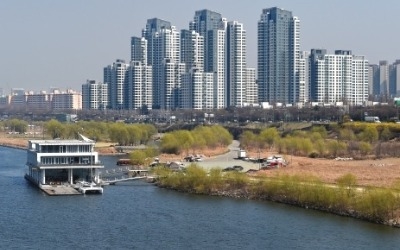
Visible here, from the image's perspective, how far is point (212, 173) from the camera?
17.0m

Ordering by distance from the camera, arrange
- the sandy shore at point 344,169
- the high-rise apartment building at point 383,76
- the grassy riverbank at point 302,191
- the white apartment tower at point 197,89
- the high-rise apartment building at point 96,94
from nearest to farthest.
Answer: the grassy riverbank at point 302,191, the sandy shore at point 344,169, the white apartment tower at point 197,89, the high-rise apartment building at point 96,94, the high-rise apartment building at point 383,76

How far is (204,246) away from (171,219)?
7.62ft

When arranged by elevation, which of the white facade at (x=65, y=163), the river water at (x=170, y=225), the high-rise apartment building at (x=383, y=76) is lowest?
the river water at (x=170, y=225)

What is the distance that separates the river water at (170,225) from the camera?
1134 cm

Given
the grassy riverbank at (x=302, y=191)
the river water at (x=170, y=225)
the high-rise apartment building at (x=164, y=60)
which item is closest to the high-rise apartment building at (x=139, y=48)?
the high-rise apartment building at (x=164, y=60)

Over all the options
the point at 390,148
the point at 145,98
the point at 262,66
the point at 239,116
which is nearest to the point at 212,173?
the point at 390,148

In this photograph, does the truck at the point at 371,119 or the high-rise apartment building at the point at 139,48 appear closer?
the truck at the point at 371,119

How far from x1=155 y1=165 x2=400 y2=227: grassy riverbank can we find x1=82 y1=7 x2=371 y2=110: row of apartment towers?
3396cm

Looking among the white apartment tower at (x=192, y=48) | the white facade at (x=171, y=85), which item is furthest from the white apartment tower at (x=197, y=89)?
the white apartment tower at (x=192, y=48)

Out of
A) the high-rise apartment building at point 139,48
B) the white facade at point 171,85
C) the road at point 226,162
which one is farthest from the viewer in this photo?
the high-rise apartment building at point 139,48

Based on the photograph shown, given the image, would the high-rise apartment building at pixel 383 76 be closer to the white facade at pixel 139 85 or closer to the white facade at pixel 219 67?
the white facade at pixel 219 67

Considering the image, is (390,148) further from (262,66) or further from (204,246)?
(262,66)

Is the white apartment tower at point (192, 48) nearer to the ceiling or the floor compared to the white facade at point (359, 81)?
nearer to the ceiling

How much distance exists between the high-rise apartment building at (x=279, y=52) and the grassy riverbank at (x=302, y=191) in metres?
34.0
